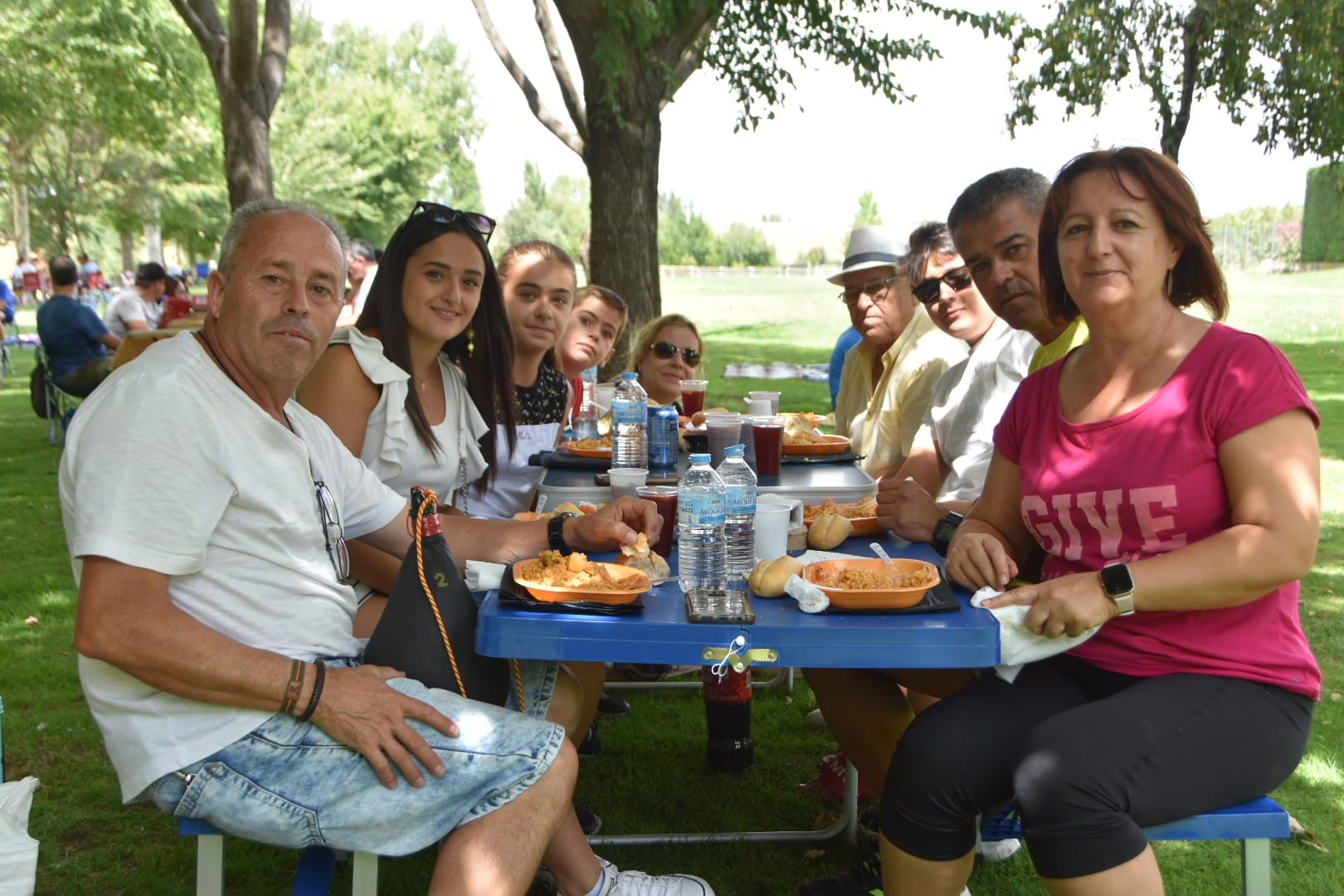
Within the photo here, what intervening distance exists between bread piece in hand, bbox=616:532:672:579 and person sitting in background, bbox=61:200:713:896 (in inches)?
Result: 16.7

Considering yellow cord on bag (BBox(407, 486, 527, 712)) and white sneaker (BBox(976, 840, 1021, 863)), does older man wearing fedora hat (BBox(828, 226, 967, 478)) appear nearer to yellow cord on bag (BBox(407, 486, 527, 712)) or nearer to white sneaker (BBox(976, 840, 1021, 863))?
white sneaker (BBox(976, 840, 1021, 863))

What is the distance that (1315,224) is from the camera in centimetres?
3559

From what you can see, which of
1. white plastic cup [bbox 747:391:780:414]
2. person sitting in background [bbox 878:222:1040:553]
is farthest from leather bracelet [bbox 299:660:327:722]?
white plastic cup [bbox 747:391:780:414]

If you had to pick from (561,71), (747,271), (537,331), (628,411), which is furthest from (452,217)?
(747,271)

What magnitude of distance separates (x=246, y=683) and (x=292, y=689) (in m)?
0.09

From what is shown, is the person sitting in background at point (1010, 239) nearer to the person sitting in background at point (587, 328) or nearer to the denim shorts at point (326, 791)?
the denim shorts at point (326, 791)

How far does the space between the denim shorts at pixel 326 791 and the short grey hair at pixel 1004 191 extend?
2314 mm

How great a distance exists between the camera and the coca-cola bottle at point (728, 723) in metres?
3.94

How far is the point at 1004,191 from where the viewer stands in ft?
11.1

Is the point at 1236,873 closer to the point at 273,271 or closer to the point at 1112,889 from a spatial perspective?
the point at 1112,889

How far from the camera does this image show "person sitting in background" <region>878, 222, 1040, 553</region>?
2.85 m

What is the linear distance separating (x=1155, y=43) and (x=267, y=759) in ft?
49.8

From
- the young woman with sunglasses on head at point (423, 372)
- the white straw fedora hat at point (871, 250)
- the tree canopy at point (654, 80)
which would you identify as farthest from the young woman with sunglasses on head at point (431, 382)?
the tree canopy at point (654, 80)

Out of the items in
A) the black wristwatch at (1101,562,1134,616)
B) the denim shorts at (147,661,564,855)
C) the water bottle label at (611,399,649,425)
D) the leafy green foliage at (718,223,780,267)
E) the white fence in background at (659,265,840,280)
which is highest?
the leafy green foliage at (718,223,780,267)
